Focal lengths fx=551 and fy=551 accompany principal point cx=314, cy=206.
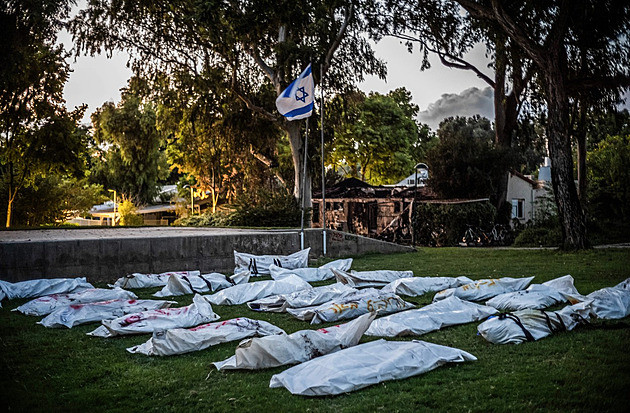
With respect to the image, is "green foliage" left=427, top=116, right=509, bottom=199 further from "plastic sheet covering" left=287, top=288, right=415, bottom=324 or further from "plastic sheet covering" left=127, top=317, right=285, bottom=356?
"plastic sheet covering" left=127, top=317, right=285, bottom=356

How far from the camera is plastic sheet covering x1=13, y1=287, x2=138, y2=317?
7.79 m

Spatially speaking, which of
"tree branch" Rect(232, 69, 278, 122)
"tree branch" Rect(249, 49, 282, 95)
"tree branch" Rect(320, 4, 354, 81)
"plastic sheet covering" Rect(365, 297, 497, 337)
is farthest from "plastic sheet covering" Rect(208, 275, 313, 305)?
"tree branch" Rect(232, 69, 278, 122)

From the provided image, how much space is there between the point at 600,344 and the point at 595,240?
16.0 metres

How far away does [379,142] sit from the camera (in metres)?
37.8

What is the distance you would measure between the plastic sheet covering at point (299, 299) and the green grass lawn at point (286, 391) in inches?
80.8

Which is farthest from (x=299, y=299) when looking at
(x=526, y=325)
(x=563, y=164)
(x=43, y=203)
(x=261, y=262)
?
(x=43, y=203)

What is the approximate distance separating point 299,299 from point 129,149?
3780 centimetres

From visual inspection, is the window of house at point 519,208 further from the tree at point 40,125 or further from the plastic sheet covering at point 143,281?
the plastic sheet covering at point 143,281

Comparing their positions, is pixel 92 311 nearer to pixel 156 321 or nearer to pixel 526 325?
pixel 156 321

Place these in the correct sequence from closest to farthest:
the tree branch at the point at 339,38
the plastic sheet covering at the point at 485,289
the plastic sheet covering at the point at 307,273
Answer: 1. the plastic sheet covering at the point at 485,289
2. the plastic sheet covering at the point at 307,273
3. the tree branch at the point at 339,38

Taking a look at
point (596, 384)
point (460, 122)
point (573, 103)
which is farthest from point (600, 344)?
point (460, 122)

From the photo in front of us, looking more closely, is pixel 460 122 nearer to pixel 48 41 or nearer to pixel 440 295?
pixel 48 41

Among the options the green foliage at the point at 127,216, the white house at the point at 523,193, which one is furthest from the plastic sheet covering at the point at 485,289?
the green foliage at the point at 127,216

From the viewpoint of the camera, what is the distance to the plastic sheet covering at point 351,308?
6996mm
